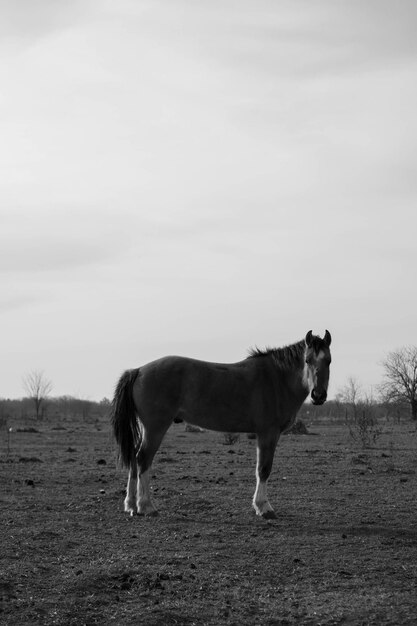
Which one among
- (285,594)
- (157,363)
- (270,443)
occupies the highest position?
(157,363)

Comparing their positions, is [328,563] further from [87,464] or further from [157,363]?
Answer: [87,464]

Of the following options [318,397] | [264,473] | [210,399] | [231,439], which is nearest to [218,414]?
[210,399]

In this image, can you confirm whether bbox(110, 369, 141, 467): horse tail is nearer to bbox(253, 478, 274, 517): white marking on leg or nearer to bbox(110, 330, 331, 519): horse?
bbox(110, 330, 331, 519): horse

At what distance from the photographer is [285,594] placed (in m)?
6.67

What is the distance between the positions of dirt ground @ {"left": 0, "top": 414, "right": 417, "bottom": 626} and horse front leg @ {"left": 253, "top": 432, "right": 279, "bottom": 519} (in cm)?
17

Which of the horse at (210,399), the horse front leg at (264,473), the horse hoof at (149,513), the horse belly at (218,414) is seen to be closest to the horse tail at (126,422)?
the horse at (210,399)

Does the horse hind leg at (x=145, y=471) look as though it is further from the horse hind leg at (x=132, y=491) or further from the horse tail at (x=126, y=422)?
the horse tail at (x=126, y=422)

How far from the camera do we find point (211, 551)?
825 centimetres

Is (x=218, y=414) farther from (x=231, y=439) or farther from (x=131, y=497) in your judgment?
(x=231, y=439)

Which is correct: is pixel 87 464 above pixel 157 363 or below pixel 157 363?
below

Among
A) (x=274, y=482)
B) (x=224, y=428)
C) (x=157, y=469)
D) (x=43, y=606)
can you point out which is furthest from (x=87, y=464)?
(x=43, y=606)

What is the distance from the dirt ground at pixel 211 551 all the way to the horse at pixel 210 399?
0.79 meters

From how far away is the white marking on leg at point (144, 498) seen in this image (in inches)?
408

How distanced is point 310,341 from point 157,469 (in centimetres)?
659
